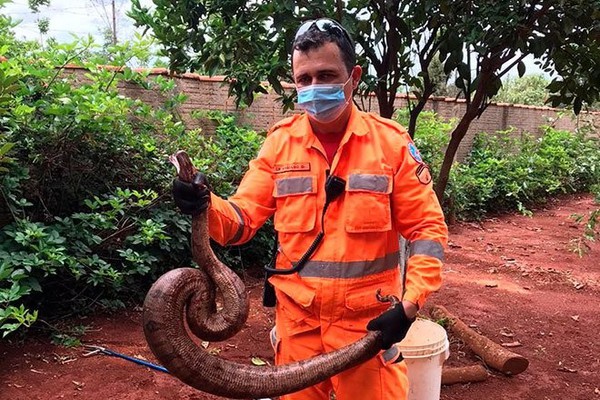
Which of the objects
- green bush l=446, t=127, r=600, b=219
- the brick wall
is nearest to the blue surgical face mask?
the brick wall

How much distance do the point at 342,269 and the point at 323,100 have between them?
702mm

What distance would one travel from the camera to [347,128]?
241 centimetres

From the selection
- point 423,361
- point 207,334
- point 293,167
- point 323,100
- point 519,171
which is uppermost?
point 323,100

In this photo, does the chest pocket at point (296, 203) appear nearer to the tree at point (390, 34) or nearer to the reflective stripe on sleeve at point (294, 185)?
the reflective stripe on sleeve at point (294, 185)

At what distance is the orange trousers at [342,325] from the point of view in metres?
2.28

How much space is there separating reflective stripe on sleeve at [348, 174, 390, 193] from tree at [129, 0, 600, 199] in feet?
3.76

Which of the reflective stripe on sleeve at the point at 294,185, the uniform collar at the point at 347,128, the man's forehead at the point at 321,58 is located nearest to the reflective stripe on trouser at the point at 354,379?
the reflective stripe on sleeve at the point at 294,185

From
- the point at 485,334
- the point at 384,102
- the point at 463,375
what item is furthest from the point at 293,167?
the point at 485,334

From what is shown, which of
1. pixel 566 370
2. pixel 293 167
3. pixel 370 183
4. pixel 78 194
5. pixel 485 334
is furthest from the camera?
pixel 485 334

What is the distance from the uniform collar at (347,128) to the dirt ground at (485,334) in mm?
1103

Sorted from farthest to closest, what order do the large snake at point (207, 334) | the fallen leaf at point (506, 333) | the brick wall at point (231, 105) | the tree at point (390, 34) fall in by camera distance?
the brick wall at point (231, 105) → the fallen leaf at point (506, 333) → the tree at point (390, 34) → the large snake at point (207, 334)

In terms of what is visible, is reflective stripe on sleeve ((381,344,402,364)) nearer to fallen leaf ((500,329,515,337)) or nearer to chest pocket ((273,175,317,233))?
chest pocket ((273,175,317,233))

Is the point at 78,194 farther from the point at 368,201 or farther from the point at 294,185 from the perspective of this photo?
the point at 368,201

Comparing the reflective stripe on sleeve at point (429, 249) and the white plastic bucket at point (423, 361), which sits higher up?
the reflective stripe on sleeve at point (429, 249)
